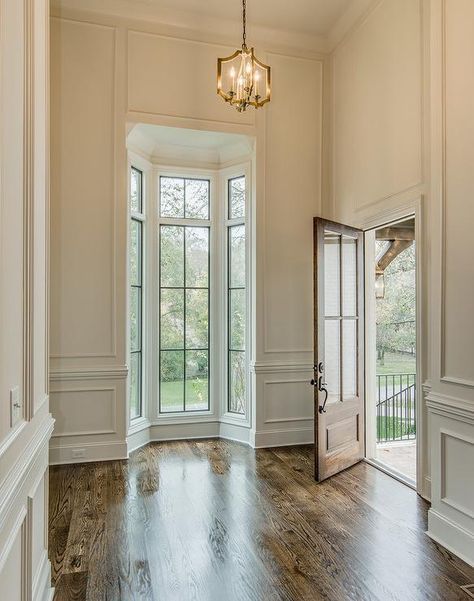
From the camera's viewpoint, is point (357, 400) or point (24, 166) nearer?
point (24, 166)

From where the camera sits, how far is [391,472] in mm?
3889

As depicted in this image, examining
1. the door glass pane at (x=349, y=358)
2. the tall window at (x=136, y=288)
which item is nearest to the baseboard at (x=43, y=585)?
the tall window at (x=136, y=288)

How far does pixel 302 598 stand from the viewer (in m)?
2.23

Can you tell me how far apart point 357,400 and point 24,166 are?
11.4 ft

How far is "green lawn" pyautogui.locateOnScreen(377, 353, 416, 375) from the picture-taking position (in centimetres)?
738

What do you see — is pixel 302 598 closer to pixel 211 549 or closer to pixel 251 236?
pixel 211 549

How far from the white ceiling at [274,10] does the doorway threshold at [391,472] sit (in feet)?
14.4

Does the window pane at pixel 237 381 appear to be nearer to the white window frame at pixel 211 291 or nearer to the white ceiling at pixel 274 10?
the white window frame at pixel 211 291

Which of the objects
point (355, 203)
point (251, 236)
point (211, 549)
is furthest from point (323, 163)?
point (211, 549)

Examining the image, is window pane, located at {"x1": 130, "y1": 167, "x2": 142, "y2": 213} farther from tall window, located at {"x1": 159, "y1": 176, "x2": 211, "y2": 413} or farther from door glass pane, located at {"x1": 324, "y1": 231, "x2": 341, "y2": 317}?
door glass pane, located at {"x1": 324, "y1": 231, "x2": 341, "y2": 317}

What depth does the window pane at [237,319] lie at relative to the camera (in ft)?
16.7

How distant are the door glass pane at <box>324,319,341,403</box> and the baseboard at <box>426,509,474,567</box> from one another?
1264 millimetres

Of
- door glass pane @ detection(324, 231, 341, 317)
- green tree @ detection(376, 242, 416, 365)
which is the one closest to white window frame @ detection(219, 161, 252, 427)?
door glass pane @ detection(324, 231, 341, 317)

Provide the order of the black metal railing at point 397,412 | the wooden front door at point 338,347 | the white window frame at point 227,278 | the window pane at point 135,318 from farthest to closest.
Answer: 1. the black metal railing at point 397,412
2. the white window frame at point 227,278
3. the window pane at point 135,318
4. the wooden front door at point 338,347
